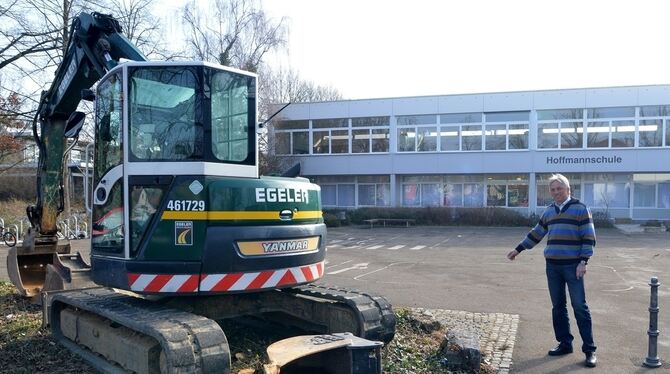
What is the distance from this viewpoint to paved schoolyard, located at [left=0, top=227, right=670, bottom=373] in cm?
713

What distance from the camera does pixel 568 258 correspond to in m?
6.74

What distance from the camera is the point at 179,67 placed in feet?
17.6

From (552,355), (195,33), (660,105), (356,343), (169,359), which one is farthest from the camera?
(195,33)

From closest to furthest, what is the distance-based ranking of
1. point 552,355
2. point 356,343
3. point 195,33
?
point 356,343
point 552,355
point 195,33

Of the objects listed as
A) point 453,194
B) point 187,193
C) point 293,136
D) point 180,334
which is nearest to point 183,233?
point 187,193

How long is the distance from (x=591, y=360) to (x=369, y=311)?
273cm

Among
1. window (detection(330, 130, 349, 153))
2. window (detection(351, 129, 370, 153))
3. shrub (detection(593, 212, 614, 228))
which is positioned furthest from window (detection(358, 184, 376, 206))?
shrub (detection(593, 212, 614, 228))

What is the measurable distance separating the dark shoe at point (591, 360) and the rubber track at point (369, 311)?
2.35 meters

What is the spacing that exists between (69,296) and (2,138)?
21769mm

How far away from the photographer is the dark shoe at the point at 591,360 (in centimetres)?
645

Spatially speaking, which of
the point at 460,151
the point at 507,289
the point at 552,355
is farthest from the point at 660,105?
the point at 552,355

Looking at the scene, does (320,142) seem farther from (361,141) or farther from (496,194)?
(496,194)

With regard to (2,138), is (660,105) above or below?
above

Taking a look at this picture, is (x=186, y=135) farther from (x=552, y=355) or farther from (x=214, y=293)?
(x=552, y=355)
